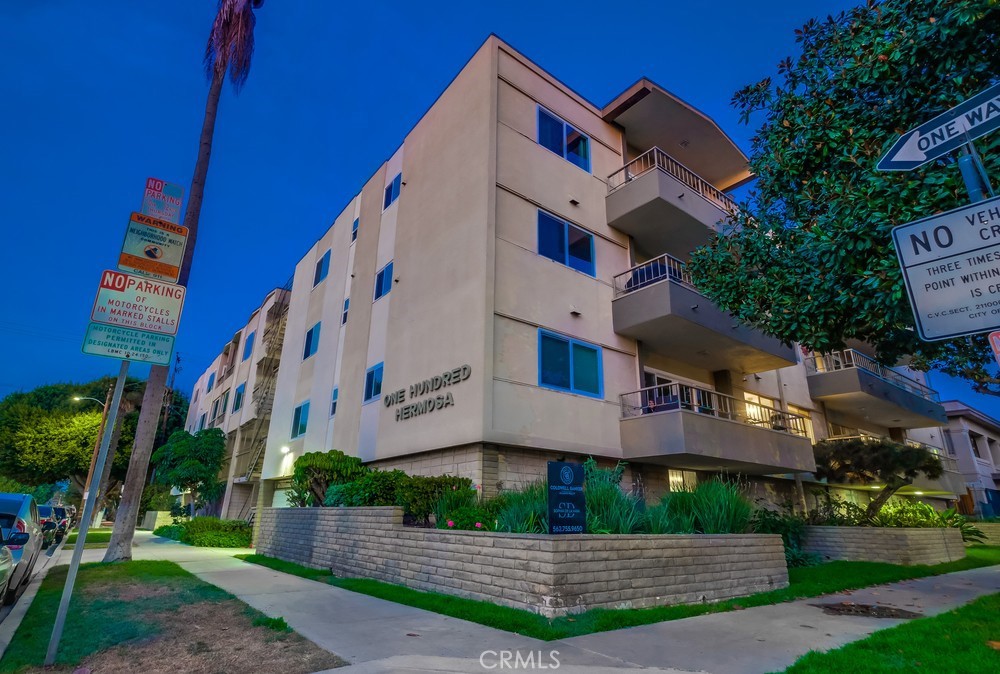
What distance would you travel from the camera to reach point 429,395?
13.6 m

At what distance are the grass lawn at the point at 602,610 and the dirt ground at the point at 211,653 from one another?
2.28 meters

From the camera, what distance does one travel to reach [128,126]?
540ft

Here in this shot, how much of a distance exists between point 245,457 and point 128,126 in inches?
7241

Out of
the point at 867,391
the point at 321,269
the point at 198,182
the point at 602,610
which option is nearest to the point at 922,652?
the point at 602,610

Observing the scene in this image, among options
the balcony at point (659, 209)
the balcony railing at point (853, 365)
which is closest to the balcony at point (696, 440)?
the balcony at point (659, 209)

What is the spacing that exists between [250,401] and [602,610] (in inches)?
1106

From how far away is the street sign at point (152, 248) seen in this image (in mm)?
6051

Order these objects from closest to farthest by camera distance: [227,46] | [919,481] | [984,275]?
[984,275] < [227,46] < [919,481]

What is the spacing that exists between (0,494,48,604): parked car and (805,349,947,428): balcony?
79.3 ft

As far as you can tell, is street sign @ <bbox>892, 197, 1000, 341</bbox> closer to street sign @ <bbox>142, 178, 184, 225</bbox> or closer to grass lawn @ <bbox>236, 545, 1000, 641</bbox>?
grass lawn @ <bbox>236, 545, 1000, 641</bbox>

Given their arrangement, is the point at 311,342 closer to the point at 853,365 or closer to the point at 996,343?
the point at 853,365

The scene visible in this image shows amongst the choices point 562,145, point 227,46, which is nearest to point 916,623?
point 562,145

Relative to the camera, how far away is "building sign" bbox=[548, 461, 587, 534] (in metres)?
7.66

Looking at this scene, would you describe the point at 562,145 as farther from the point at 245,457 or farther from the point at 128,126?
the point at 128,126
